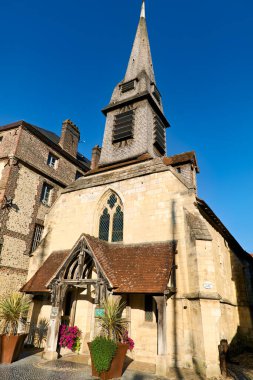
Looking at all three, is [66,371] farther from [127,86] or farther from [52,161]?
[127,86]

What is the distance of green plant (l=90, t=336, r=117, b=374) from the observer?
6.79 m

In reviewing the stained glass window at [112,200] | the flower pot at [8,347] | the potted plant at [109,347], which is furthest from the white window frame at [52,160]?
the potted plant at [109,347]

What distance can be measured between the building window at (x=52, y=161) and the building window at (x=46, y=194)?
5.53 ft

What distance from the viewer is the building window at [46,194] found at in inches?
681

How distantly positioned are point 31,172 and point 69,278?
915cm

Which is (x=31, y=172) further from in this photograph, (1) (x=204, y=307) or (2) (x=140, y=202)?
(1) (x=204, y=307)

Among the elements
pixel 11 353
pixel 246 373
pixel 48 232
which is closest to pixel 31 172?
pixel 48 232

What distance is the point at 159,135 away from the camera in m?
16.8

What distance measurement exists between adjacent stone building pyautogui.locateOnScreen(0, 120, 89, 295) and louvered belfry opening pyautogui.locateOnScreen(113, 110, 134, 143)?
5.29 m

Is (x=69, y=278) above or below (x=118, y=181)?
below

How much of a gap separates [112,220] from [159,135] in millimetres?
7514

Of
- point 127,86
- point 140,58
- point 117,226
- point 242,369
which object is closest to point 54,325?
point 117,226

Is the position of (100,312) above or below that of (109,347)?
above

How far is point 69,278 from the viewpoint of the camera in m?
9.74
